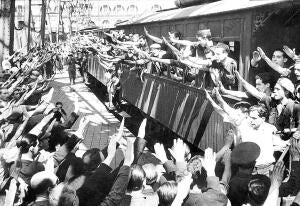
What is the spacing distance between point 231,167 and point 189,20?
5.95 m

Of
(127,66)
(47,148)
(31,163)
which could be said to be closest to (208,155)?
(31,163)

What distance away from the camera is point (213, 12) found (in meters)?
8.98

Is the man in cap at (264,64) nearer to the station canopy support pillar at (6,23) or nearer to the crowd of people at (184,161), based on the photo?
the crowd of people at (184,161)

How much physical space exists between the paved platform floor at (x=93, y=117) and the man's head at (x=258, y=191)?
19.9 ft

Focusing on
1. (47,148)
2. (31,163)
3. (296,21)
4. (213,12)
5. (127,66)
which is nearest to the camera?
(31,163)

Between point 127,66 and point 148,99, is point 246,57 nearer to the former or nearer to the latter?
point 148,99

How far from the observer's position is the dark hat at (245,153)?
16.0 feet

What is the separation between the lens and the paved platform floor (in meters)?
12.6

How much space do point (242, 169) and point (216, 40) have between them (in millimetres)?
4414

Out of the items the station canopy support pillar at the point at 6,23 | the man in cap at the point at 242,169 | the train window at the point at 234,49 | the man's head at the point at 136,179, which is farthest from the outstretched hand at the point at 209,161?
the station canopy support pillar at the point at 6,23

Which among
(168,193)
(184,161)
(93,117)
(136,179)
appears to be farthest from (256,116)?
(93,117)

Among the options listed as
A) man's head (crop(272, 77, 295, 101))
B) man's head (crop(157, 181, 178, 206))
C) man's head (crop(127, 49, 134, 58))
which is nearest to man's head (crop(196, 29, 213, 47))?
man's head (crop(272, 77, 295, 101))

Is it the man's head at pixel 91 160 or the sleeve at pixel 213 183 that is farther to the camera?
the man's head at pixel 91 160

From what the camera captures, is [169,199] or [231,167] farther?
[231,167]
